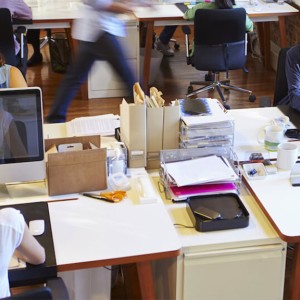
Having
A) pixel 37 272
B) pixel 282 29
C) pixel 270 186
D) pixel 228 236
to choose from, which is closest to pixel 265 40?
pixel 282 29

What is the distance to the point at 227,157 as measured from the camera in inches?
102

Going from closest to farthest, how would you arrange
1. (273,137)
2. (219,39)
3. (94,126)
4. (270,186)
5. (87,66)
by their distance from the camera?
(270,186), (273,137), (94,126), (87,66), (219,39)

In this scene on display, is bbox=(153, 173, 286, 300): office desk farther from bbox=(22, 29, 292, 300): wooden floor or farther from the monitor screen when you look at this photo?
bbox=(22, 29, 292, 300): wooden floor

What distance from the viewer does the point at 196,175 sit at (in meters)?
2.44

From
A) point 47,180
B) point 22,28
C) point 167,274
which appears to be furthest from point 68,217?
point 22,28

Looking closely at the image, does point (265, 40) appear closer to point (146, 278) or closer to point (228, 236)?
point (228, 236)

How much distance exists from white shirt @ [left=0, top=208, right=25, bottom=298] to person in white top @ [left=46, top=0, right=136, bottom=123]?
2.20 metres

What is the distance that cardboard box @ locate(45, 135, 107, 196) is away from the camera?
232 cm

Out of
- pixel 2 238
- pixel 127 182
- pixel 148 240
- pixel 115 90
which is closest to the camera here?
pixel 2 238

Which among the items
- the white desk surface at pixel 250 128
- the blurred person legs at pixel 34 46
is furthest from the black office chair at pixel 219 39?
the blurred person legs at pixel 34 46

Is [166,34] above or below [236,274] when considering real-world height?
below

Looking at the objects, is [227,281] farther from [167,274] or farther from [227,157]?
[227,157]

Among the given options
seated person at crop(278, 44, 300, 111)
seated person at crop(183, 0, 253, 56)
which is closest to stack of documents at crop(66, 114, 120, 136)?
seated person at crop(278, 44, 300, 111)

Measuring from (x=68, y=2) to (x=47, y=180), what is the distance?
355 centimetres
